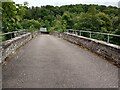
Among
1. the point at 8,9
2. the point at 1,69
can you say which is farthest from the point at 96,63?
the point at 8,9

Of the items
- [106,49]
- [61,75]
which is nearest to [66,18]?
[106,49]

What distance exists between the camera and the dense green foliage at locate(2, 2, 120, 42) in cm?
1202

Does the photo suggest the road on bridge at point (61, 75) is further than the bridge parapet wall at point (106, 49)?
No

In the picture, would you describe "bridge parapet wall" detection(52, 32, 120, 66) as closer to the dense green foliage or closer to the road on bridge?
the road on bridge

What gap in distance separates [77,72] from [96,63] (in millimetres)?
1890

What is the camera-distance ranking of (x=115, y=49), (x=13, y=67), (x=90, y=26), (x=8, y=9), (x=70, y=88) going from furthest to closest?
(x=90, y=26)
(x=8, y=9)
(x=115, y=49)
(x=13, y=67)
(x=70, y=88)

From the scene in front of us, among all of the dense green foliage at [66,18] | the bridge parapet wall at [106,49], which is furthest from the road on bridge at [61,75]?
the dense green foliage at [66,18]

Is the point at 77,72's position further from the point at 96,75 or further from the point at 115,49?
the point at 115,49

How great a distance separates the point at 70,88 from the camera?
5.66 metres

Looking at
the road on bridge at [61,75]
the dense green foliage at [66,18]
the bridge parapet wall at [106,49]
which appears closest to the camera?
the road on bridge at [61,75]

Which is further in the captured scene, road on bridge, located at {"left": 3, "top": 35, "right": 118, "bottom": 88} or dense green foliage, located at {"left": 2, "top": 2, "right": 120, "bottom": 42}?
dense green foliage, located at {"left": 2, "top": 2, "right": 120, "bottom": 42}

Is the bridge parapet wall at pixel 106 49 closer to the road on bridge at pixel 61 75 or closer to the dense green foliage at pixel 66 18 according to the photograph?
the road on bridge at pixel 61 75

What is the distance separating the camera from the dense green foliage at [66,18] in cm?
1202

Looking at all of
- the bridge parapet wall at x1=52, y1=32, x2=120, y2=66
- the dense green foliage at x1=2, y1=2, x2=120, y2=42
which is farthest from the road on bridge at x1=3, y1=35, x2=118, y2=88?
the dense green foliage at x1=2, y1=2, x2=120, y2=42
